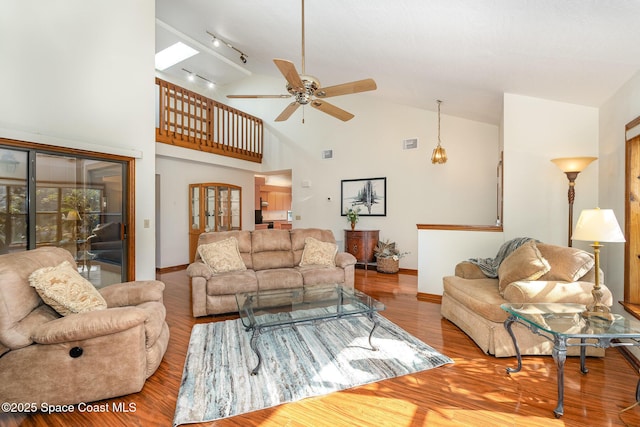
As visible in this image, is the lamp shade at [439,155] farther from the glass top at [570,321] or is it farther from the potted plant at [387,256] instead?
the glass top at [570,321]

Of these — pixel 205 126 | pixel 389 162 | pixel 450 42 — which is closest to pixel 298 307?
pixel 450 42

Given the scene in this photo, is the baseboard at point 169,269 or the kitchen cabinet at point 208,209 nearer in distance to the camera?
the baseboard at point 169,269

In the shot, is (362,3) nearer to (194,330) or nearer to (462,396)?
(462,396)

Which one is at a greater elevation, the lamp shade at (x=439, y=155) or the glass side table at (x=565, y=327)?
the lamp shade at (x=439, y=155)

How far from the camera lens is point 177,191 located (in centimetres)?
636

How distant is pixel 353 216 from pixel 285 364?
4229 millimetres

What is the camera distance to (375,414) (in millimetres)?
1803

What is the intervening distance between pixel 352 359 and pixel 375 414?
0.66 metres

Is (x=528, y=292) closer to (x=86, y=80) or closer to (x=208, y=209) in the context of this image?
(x=86, y=80)

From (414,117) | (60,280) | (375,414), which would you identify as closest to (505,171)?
(414,117)

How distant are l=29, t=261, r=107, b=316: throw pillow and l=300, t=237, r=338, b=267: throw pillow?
2505 millimetres

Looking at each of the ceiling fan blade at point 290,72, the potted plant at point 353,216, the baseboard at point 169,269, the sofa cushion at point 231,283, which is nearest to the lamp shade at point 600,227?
the ceiling fan blade at point 290,72

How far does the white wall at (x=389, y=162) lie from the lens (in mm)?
5516

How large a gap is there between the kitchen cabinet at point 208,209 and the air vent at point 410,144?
13.4 feet
